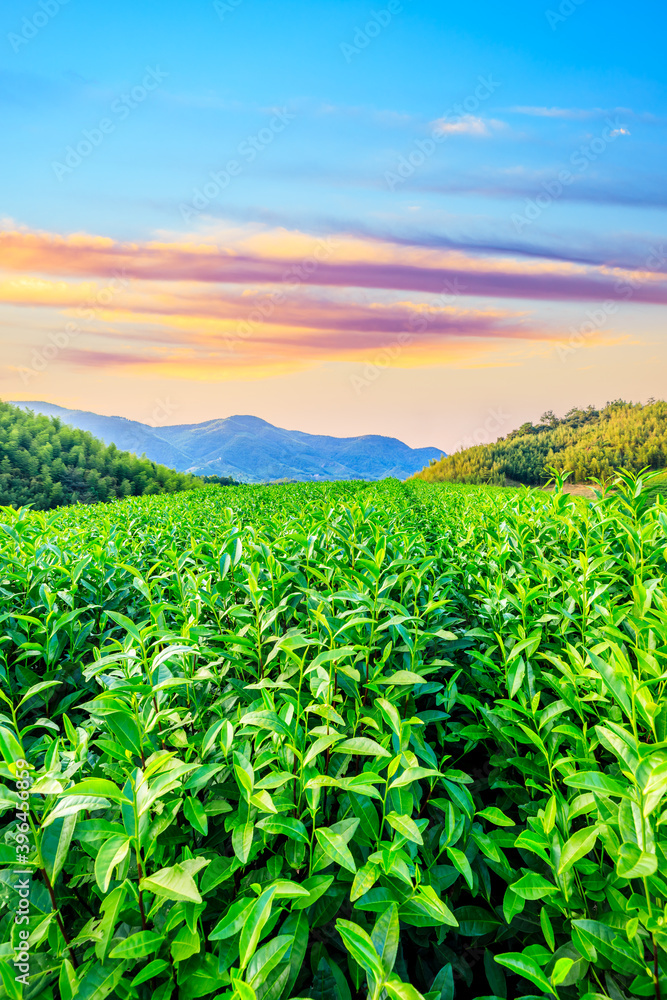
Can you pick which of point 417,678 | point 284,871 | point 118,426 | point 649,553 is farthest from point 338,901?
point 118,426

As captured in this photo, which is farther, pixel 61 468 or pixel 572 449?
pixel 572 449

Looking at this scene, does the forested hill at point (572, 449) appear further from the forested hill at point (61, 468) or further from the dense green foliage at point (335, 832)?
the dense green foliage at point (335, 832)

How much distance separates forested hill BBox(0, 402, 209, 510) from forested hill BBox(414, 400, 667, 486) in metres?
19.8

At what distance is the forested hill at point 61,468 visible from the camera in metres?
27.8

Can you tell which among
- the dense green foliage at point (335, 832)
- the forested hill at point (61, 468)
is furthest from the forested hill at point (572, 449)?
the dense green foliage at point (335, 832)

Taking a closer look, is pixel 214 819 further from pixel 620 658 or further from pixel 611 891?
pixel 620 658

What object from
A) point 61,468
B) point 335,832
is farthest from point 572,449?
point 335,832

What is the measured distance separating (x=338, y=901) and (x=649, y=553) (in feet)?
7.61

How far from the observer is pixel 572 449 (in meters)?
31.7

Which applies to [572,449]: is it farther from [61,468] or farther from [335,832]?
[335,832]

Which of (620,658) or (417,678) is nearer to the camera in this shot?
(620,658)

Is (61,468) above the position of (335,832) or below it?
below

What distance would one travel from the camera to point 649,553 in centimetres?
262

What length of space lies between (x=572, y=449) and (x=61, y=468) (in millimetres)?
31415
